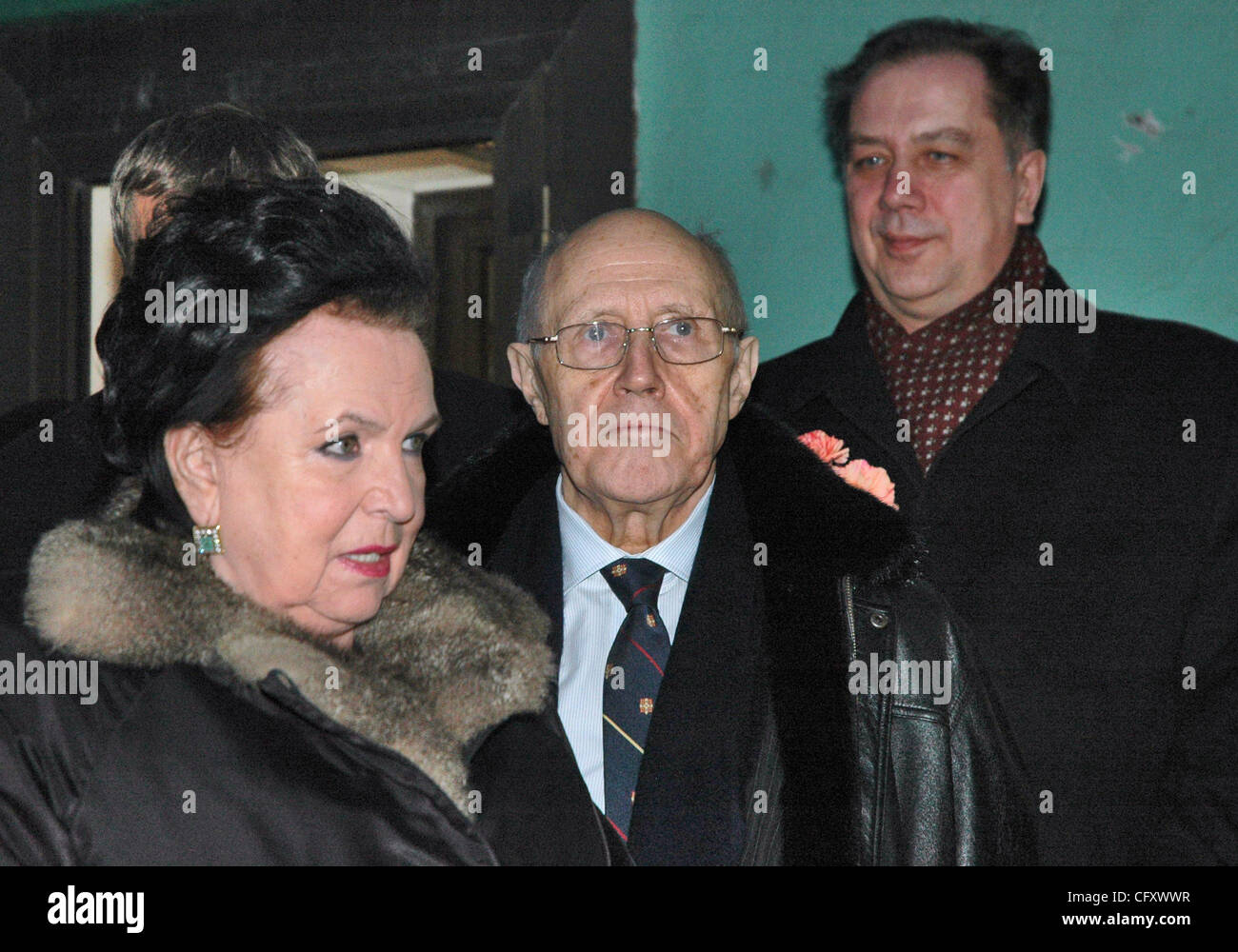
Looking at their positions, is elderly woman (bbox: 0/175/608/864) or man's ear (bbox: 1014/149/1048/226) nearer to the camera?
elderly woman (bbox: 0/175/608/864)

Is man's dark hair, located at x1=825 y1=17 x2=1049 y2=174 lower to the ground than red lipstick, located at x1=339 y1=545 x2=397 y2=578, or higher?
higher

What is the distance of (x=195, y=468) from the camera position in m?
1.43

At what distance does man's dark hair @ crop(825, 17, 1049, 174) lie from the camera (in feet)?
8.74

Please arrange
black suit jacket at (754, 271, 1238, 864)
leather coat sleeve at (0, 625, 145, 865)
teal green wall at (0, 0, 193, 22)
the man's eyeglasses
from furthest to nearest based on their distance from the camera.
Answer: teal green wall at (0, 0, 193, 22) < black suit jacket at (754, 271, 1238, 864) < the man's eyeglasses < leather coat sleeve at (0, 625, 145, 865)

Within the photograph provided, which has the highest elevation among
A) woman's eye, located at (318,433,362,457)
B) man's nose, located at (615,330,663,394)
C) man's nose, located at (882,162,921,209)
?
man's nose, located at (882,162,921,209)

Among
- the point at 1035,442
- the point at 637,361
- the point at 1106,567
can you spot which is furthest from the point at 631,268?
the point at 1106,567

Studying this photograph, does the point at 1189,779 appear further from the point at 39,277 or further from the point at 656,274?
the point at 39,277

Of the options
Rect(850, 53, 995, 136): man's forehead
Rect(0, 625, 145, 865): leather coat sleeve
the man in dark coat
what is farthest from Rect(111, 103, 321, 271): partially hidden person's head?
Rect(850, 53, 995, 136): man's forehead

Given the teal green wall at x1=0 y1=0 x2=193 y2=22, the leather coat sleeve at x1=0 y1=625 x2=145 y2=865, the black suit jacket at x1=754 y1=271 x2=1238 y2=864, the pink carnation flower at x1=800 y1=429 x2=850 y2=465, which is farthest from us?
the teal green wall at x1=0 y1=0 x2=193 y2=22

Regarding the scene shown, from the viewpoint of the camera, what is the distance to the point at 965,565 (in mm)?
2439

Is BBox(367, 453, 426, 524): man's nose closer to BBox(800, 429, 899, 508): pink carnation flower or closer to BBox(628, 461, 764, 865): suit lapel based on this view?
BBox(628, 461, 764, 865): suit lapel

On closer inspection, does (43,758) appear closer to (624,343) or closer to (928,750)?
(624,343)

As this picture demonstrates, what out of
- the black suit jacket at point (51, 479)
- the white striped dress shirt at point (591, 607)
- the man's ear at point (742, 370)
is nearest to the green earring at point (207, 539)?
the black suit jacket at point (51, 479)
